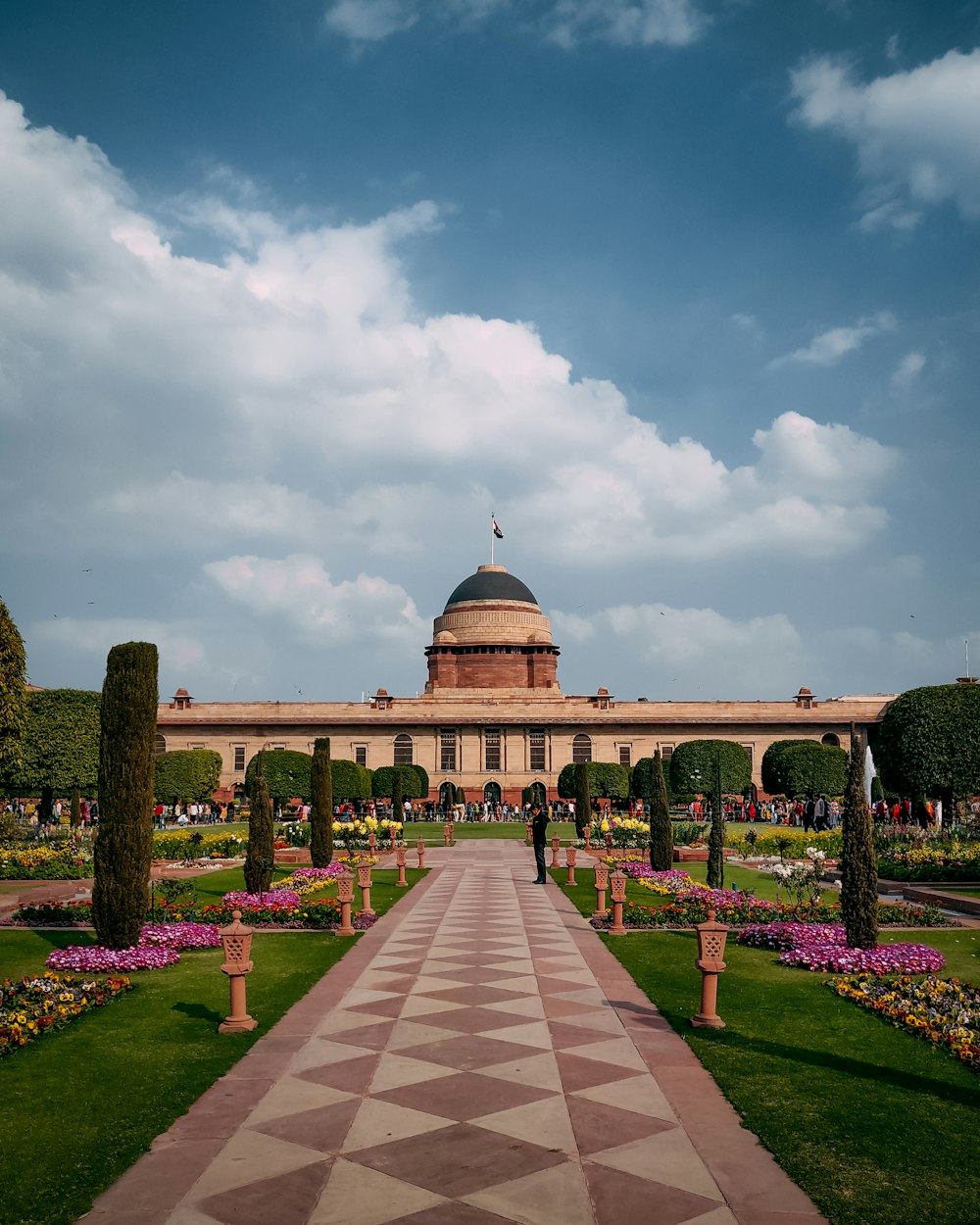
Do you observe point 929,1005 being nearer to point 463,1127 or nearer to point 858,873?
point 858,873

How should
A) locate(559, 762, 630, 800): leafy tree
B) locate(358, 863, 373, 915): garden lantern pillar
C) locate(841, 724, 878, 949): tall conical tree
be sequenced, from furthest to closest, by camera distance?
locate(559, 762, 630, 800): leafy tree
locate(358, 863, 373, 915): garden lantern pillar
locate(841, 724, 878, 949): tall conical tree

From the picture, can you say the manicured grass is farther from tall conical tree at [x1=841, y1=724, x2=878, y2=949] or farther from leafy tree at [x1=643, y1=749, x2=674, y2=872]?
leafy tree at [x1=643, y1=749, x2=674, y2=872]

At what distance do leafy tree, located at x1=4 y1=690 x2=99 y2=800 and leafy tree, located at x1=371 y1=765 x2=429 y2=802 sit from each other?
55.6 feet

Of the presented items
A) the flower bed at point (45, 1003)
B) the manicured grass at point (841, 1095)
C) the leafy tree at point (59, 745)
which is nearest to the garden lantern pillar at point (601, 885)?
the manicured grass at point (841, 1095)

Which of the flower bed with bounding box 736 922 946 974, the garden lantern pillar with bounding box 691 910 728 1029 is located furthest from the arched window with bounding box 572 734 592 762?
the garden lantern pillar with bounding box 691 910 728 1029

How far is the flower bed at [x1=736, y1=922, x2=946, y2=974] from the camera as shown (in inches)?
441

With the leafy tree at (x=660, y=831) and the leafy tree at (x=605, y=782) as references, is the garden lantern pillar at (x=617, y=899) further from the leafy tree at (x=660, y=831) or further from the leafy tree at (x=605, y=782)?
the leafy tree at (x=605, y=782)

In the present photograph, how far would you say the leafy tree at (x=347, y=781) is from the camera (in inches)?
1922

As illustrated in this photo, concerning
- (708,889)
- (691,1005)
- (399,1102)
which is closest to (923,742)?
(708,889)

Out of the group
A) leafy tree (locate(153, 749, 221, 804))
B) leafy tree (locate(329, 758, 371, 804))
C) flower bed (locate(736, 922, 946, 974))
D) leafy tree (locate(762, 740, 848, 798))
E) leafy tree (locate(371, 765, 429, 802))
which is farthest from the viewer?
leafy tree (locate(371, 765, 429, 802))

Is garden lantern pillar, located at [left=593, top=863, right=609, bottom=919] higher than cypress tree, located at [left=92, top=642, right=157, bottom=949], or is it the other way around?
cypress tree, located at [left=92, top=642, right=157, bottom=949]

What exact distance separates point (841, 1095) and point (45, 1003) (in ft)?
22.9

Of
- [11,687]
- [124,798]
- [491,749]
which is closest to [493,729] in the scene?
[491,749]

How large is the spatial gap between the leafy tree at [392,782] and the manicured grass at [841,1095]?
43467 millimetres
